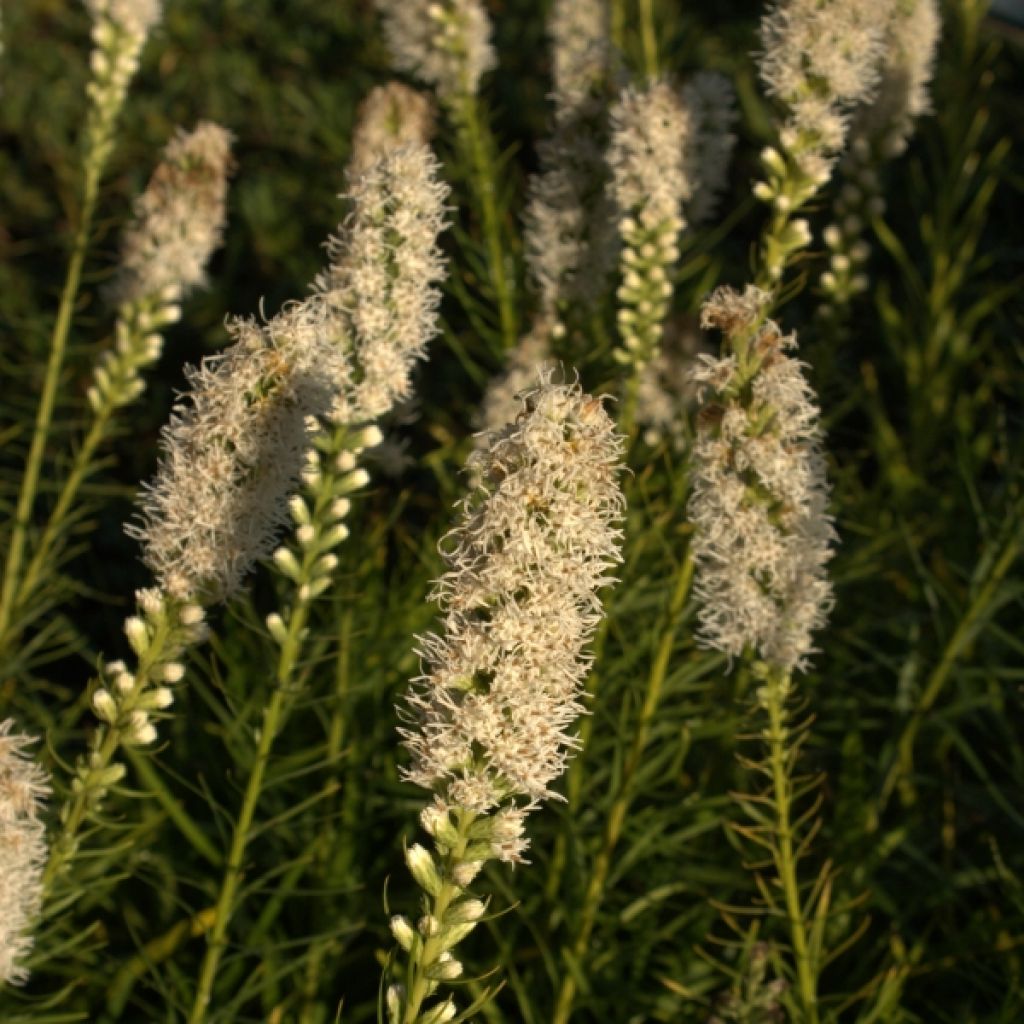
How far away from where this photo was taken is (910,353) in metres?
4.20

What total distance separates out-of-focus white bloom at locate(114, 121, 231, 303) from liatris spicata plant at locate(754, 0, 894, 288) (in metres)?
1.30

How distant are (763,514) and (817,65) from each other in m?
0.88

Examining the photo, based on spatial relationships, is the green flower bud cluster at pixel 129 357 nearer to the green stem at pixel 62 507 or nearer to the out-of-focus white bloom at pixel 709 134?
the green stem at pixel 62 507

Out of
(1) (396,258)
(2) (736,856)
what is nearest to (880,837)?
(2) (736,856)

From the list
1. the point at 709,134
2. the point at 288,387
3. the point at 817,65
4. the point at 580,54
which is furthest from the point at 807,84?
the point at 288,387

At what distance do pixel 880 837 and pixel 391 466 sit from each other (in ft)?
4.48

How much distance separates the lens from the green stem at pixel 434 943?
1736 mm

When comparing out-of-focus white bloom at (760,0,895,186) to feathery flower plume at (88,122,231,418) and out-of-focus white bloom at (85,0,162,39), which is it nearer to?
feathery flower plume at (88,122,231,418)

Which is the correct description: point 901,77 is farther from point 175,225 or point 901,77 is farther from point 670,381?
point 175,225

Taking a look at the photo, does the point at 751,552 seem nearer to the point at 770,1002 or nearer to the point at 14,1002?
the point at 770,1002

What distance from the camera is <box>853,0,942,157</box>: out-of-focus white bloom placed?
3.51 m

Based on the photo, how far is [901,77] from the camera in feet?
11.7

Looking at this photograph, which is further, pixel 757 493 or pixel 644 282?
pixel 644 282

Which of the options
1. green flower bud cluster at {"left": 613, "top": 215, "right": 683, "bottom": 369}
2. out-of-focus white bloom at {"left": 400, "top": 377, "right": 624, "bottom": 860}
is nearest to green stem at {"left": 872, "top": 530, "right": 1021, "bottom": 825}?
green flower bud cluster at {"left": 613, "top": 215, "right": 683, "bottom": 369}
